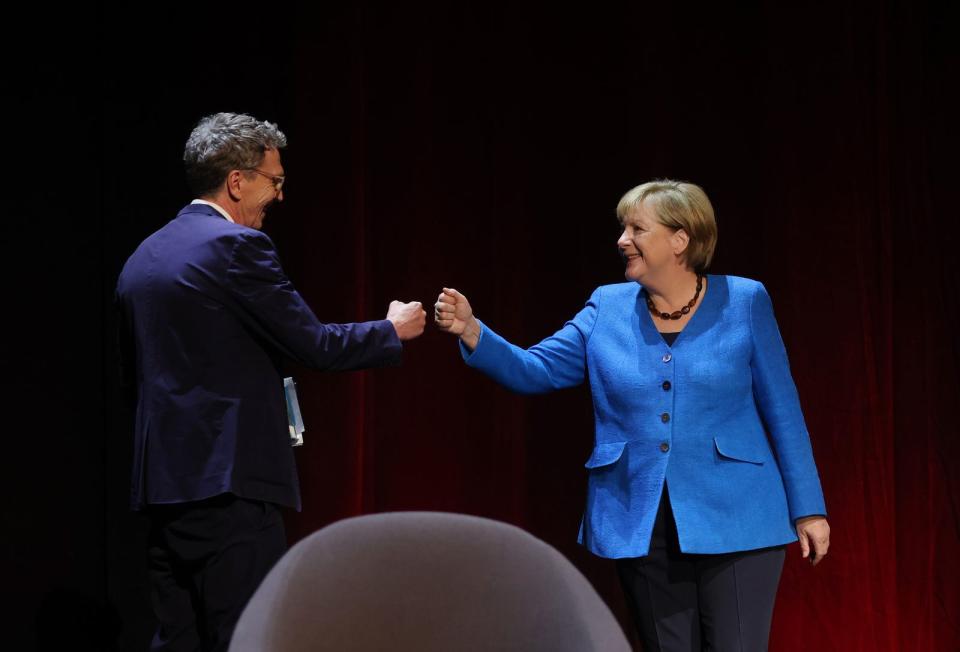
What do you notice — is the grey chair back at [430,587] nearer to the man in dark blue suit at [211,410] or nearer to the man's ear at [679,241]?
the man in dark blue suit at [211,410]

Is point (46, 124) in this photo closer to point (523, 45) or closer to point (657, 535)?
point (523, 45)

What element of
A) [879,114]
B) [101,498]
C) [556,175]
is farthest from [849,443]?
[101,498]

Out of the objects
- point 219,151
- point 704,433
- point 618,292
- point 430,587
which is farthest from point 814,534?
point 219,151

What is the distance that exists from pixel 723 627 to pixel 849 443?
1275 millimetres

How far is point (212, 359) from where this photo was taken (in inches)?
88.5

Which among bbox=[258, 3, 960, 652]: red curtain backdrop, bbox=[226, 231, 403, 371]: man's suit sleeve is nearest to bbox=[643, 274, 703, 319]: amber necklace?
bbox=[226, 231, 403, 371]: man's suit sleeve

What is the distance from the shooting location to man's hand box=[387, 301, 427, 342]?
2590 mm

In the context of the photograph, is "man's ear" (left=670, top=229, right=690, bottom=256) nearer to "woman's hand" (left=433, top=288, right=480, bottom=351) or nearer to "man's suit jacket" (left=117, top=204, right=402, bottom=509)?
"woman's hand" (left=433, top=288, right=480, bottom=351)

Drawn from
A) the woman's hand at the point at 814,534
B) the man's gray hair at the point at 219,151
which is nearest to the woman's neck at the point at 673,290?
the woman's hand at the point at 814,534

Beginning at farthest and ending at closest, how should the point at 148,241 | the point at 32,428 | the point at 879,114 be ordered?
the point at 879,114
the point at 32,428
the point at 148,241

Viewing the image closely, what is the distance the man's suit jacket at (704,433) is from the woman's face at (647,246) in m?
0.11

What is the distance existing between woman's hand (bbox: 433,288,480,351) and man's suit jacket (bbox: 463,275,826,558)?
285 mm

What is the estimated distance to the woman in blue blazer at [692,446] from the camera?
2.21 metres

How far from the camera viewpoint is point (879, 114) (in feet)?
10.6
